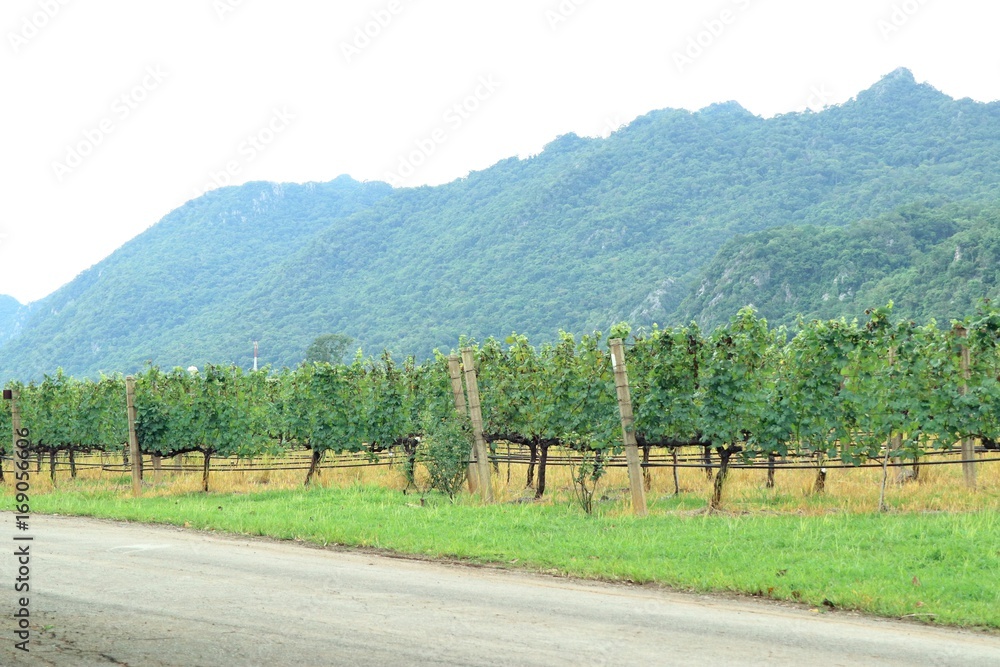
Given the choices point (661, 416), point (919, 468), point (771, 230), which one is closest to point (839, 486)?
point (919, 468)

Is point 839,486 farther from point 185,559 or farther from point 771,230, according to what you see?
point 771,230

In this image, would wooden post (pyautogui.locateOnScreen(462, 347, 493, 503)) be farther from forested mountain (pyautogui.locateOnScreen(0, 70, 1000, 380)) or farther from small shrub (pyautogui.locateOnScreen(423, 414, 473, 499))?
forested mountain (pyautogui.locateOnScreen(0, 70, 1000, 380))

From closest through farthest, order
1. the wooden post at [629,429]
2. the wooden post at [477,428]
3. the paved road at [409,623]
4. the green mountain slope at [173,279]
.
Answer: the paved road at [409,623] < the wooden post at [629,429] < the wooden post at [477,428] < the green mountain slope at [173,279]

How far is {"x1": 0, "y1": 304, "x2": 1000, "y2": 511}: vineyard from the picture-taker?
1265 cm

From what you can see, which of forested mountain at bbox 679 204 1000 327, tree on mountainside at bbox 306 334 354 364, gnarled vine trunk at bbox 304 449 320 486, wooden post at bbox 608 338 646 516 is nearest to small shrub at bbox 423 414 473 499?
wooden post at bbox 608 338 646 516

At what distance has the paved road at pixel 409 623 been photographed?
5.96 metres

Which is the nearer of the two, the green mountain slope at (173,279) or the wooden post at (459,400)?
the wooden post at (459,400)

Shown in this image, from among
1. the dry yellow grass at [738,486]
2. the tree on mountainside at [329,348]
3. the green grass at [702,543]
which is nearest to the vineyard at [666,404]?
the dry yellow grass at [738,486]

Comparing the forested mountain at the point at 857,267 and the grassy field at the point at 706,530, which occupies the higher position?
the forested mountain at the point at 857,267

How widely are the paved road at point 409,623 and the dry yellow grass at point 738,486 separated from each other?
5.03 metres

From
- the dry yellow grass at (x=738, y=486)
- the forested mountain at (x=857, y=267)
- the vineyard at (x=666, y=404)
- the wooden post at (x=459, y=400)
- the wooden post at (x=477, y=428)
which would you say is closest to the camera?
the dry yellow grass at (x=738, y=486)

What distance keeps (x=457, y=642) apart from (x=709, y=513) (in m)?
6.37

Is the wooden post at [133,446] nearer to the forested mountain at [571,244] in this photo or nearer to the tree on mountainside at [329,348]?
the forested mountain at [571,244]

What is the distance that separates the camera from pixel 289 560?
9.82m
